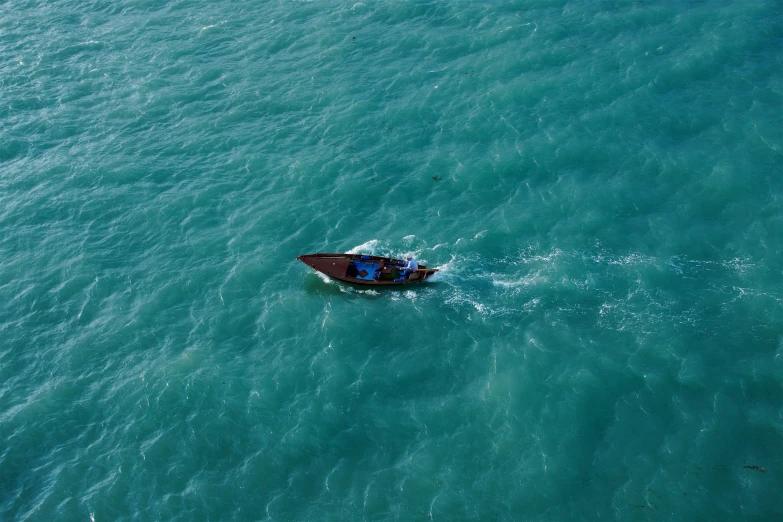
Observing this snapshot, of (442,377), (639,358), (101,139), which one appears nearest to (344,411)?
(442,377)

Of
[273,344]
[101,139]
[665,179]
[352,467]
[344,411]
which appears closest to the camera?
[352,467]

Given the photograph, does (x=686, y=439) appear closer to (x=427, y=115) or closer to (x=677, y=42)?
(x=427, y=115)

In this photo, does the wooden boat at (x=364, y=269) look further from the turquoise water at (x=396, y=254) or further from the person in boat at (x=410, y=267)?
the turquoise water at (x=396, y=254)

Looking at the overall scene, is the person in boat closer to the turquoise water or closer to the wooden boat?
the wooden boat

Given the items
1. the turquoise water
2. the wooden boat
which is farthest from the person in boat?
the turquoise water

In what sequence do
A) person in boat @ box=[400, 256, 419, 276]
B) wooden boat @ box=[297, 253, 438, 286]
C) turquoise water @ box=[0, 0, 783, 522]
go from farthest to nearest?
wooden boat @ box=[297, 253, 438, 286] → person in boat @ box=[400, 256, 419, 276] → turquoise water @ box=[0, 0, 783, 522]

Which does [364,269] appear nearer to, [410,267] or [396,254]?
[396,254]
